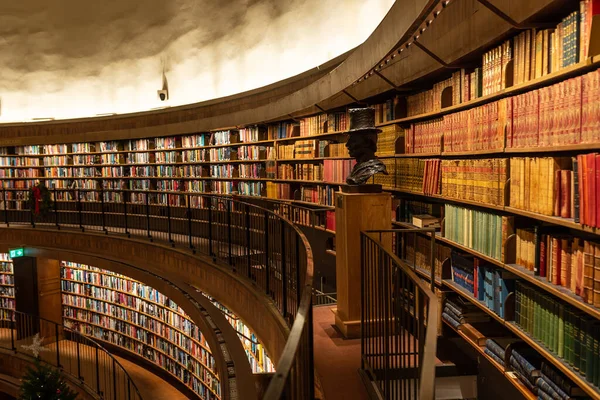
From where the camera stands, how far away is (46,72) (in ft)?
37.3

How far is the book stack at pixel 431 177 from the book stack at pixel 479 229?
25 centimetres

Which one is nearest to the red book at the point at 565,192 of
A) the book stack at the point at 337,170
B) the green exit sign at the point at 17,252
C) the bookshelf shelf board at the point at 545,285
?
the bookshelf shelf board at the point at 545,285

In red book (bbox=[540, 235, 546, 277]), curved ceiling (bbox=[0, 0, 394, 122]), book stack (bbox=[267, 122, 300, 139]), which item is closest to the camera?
red book (bbox=[540, 235, 546, 277])

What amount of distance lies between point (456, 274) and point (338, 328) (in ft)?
3.28

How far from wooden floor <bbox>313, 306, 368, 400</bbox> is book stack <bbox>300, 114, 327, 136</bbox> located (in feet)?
10.2

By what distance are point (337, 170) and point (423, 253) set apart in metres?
2.00

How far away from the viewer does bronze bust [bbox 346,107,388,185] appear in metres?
4.08

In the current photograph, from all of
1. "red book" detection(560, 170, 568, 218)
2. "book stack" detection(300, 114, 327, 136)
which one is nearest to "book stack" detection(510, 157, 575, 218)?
"red book" detection(560, 170, 568, 218)

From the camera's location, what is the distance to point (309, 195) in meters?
6.93

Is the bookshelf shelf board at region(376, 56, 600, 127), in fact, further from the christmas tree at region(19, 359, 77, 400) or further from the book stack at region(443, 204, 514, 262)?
the christmas tree at region(19, 359, 77, 400)

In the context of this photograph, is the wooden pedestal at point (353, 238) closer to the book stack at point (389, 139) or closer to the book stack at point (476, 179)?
the book stack at point (476, 179)

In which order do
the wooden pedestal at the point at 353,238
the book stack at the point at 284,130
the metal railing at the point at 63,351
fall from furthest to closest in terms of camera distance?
the metal railing at the point at 63,351 → the book stack at the point at 284,130 → the wooden pedestal at the point at 353,238

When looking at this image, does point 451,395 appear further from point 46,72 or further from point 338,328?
point 46,72

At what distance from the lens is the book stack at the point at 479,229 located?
115 inches
